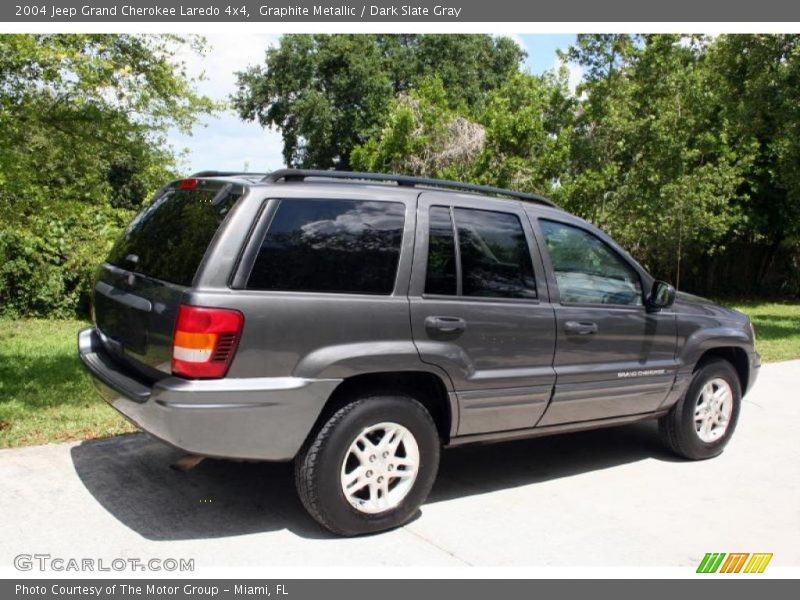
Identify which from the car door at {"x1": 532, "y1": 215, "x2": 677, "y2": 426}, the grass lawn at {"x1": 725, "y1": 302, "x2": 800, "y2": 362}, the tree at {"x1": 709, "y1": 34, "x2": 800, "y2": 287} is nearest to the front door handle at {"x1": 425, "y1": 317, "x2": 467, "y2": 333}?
the car door at {"x1": 532, "y1": 215, "x2": 677, "y2": 426}

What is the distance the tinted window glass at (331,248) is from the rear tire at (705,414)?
279 cm

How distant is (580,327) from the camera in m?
4.95

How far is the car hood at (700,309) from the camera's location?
5.66 m

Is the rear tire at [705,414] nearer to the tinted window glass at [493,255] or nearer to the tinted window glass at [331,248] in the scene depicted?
the tinted window glass at [493,255]

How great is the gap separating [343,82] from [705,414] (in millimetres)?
33941

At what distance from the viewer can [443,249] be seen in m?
4.51

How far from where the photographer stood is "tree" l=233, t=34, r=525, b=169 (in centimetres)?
3781

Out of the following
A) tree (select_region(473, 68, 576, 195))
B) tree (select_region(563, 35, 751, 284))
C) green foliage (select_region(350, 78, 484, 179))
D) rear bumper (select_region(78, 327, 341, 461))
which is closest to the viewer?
rear bumper (select_region(78, 327, 341, 461))

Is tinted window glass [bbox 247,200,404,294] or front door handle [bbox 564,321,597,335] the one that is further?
front door handle [bbox 564,321,597,335]

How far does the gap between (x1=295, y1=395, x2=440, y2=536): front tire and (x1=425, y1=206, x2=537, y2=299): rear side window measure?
75 cm

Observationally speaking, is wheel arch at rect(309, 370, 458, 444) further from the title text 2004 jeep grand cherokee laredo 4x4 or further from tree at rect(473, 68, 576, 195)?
tree at rect(473, 68, 576, 195)

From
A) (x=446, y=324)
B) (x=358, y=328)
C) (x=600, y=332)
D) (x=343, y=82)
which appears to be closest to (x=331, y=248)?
(x=358, y=328)

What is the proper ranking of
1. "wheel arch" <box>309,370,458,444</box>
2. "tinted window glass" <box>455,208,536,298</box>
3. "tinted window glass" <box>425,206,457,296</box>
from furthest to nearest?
"tinted window glass" <box>455,208,536,298</box>
"tinted window glass" <box>425,206,457,296</box>
"wheel arch" <box>309,370,458,444</box>

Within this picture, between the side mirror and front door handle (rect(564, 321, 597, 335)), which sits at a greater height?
the side mirror
